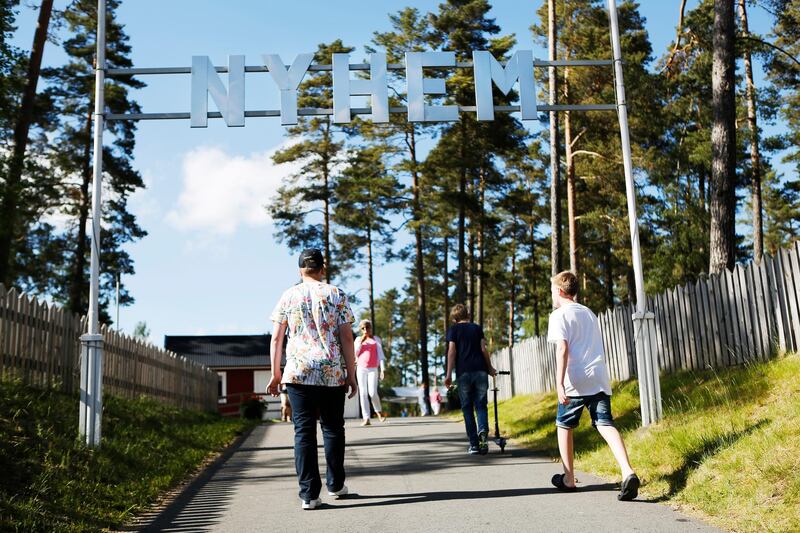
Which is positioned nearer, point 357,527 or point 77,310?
point 357,527

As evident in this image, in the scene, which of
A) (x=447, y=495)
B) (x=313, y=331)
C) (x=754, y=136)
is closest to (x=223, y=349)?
(x=754, y=136)

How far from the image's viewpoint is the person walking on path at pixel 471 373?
30.0 ft

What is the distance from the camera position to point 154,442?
33.3 feet

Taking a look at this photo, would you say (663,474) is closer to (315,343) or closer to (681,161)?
(315,343)

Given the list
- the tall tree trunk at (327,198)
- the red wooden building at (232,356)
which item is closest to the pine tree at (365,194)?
the tall tree trunk at (327,198)

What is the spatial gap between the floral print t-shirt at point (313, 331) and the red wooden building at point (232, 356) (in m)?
45.4

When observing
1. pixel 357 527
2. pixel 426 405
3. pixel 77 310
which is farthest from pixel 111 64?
pixel 357 527

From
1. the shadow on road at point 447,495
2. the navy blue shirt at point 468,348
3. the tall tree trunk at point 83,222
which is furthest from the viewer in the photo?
the tall tree trunk at point 83,222

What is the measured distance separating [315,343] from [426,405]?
78.3ft

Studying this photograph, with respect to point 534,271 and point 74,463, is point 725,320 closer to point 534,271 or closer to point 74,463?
point 74,463

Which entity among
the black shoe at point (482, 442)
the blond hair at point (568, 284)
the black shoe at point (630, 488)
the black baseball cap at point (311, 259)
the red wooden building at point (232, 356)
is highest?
the red wooden building at point (232, 356)

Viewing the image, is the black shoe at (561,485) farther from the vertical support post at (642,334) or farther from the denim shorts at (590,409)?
the vertical support post at (642,334)

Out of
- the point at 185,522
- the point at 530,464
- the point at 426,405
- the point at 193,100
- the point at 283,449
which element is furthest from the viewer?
the point at 426,405

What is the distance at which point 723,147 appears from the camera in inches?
456
